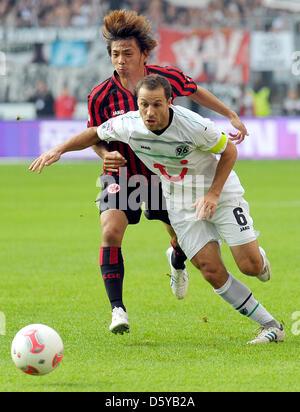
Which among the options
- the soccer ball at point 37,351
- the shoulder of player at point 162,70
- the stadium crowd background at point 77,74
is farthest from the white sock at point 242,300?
the stadium crowd background at point 77,74

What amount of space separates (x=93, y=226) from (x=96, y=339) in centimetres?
704

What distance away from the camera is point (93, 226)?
503 inches

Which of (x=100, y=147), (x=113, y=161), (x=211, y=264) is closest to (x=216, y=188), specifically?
(x=211, y=264)

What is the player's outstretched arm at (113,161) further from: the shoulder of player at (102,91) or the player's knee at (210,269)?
the player's knee at (210,269)

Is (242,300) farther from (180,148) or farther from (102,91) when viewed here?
(102,91)

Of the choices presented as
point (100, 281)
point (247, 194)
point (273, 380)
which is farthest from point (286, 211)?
point (273, 380)

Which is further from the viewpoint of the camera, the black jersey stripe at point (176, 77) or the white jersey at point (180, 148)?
the black jersey stripe at point (176, 77)

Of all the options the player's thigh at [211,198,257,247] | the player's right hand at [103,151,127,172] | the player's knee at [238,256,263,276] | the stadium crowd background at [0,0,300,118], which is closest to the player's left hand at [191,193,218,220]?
the player's thigh at [211,198,257,247]

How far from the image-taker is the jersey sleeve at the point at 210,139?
5527 millimetres

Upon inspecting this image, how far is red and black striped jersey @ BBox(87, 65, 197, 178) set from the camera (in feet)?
20.8

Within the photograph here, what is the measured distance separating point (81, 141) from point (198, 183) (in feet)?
2.95

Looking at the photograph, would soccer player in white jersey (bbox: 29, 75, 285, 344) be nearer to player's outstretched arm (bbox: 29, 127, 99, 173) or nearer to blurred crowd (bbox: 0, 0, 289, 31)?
player's outstretched arm (bbox: 29, 127, 99, 173)

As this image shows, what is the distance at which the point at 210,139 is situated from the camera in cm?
554
